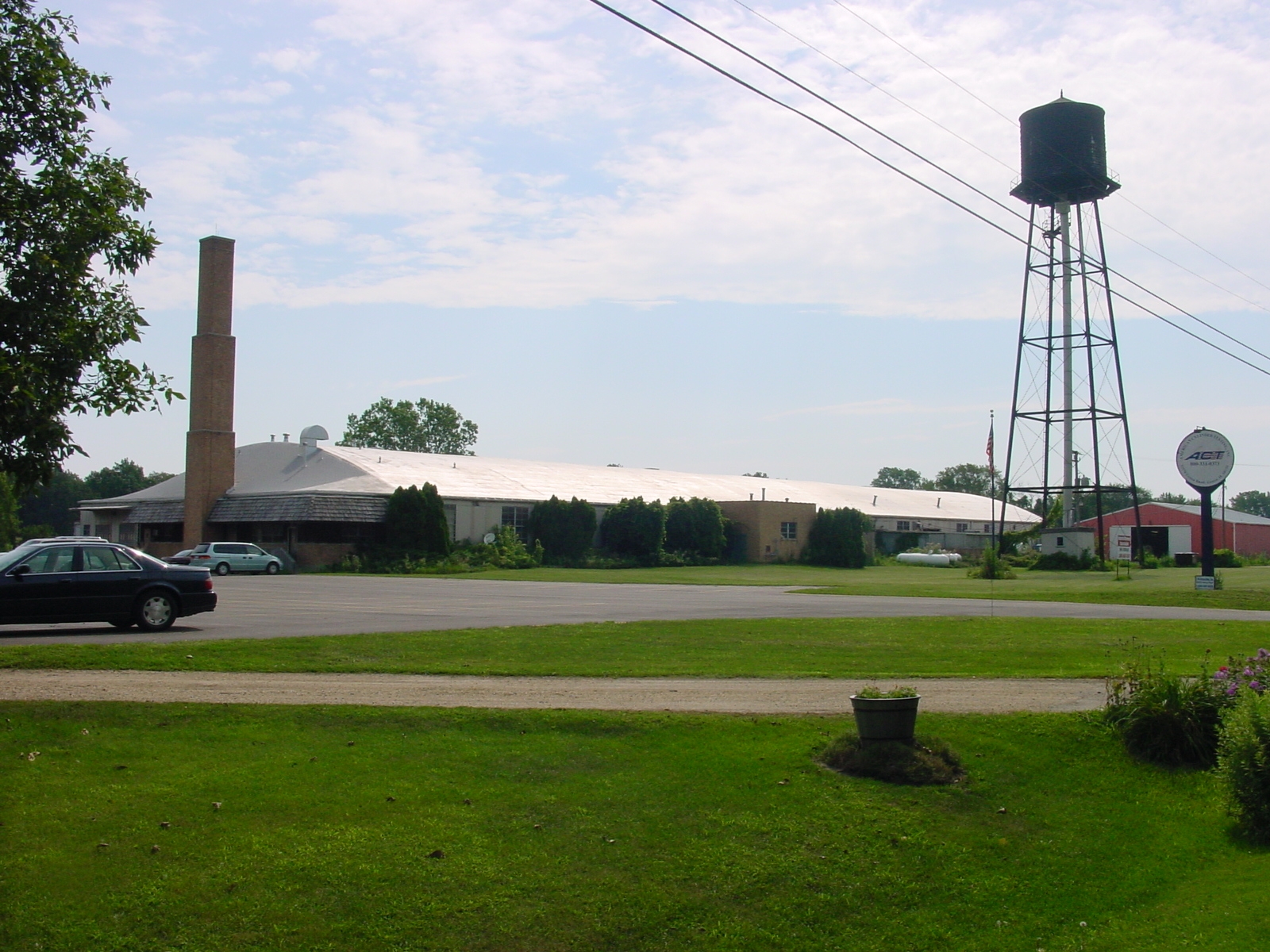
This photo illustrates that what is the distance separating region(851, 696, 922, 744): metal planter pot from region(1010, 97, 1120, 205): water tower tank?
42.4m

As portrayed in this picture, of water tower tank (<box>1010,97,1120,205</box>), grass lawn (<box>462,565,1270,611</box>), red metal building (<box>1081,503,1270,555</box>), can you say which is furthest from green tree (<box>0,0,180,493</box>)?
red metal building (<box>1081,503,1270,555</box>)

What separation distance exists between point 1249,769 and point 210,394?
50.2 meters

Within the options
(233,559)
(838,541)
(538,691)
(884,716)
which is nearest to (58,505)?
(233,559)

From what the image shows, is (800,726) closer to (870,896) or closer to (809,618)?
(870,896)

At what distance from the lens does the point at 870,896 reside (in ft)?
25.4

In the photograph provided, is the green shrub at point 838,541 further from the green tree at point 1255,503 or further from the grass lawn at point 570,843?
the green tree at point 1255,503

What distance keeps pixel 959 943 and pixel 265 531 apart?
50.0 meters

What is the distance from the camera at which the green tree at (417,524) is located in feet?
170

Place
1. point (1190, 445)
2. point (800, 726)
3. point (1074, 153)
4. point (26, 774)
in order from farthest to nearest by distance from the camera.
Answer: point (1074, 153) < point (1190, 445) < point (800, 726) < point (26, 774)

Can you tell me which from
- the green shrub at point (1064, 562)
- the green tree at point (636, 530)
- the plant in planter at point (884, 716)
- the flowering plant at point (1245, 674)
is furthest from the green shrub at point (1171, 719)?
the green tree at point (636, 530)

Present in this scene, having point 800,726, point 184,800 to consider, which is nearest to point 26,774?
point 184,800

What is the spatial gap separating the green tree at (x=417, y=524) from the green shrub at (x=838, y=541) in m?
23.6

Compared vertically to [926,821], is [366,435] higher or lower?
higher

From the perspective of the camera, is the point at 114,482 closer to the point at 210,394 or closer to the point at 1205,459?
the point at 210,394
